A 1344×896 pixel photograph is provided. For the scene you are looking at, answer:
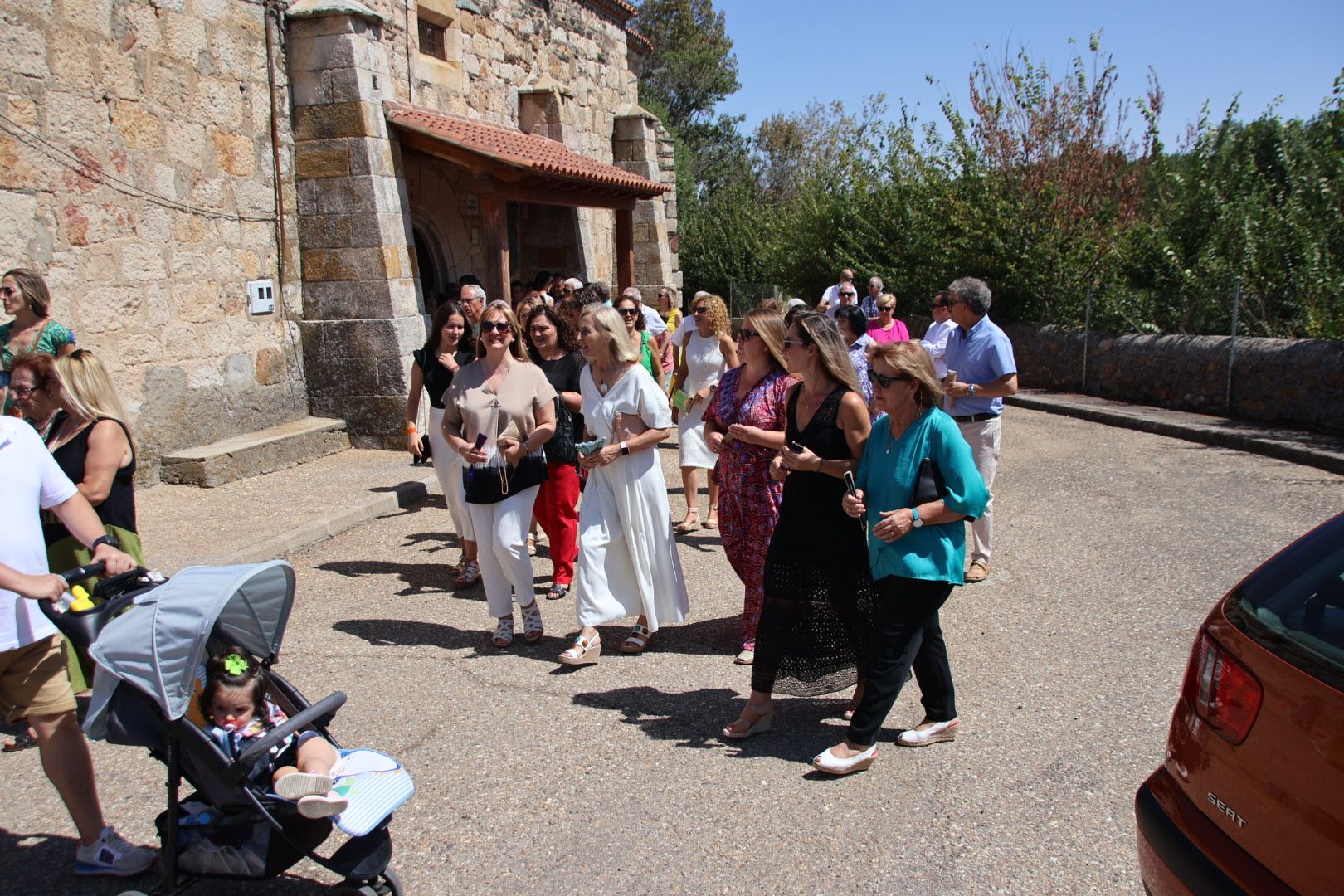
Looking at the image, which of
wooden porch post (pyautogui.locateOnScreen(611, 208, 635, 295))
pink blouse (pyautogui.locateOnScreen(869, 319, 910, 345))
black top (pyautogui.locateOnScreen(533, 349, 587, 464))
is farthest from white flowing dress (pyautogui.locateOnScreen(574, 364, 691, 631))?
wooden porch post (pyautogui.locateOnScreen(611, 208, 635, 295))

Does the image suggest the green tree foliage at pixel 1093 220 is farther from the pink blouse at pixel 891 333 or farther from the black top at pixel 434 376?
the black top at pixel 434 376

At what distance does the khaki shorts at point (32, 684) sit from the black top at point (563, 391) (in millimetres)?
2977

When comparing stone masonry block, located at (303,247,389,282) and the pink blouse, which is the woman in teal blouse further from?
stone masonry block, located at (303,247,389,282)

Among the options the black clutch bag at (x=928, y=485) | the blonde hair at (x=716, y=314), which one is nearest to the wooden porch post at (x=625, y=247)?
the blonde hair at (x=716, y=314)

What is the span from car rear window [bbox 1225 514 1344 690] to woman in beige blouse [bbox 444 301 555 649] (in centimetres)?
345

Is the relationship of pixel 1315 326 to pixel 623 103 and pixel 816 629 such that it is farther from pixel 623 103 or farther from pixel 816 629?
pixel 623 103

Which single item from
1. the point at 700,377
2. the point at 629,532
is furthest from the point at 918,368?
the point at 700,377

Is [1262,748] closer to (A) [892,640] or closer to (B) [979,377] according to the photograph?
(A) [892,640]

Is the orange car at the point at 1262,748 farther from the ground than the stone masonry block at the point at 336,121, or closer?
closer

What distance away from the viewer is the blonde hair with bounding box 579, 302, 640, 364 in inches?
196

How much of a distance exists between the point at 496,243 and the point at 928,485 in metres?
9.59

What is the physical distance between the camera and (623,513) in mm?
5012

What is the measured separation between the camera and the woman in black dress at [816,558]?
4.12m

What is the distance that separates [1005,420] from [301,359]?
8.81 m
